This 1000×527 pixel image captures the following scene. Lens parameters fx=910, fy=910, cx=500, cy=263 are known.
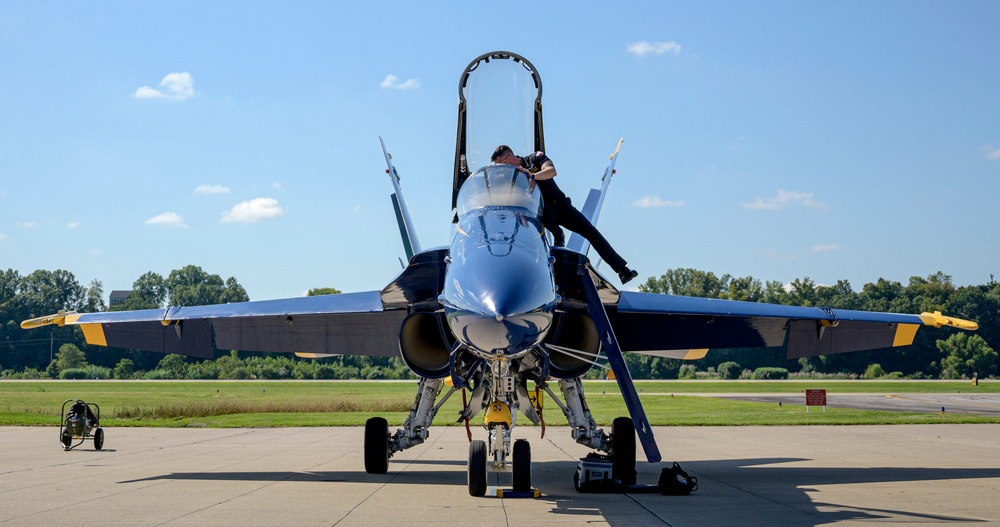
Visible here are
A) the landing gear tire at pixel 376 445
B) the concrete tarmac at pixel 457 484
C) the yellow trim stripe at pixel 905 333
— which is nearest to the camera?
the concrete tarmac at pixel 457 484

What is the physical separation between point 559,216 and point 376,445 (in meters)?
4.75

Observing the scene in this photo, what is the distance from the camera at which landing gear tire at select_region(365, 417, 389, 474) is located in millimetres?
12984

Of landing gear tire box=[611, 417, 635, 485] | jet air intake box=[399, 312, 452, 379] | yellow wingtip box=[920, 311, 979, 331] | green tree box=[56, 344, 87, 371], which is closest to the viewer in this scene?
jet air intake box=[399, 312, 452, 379]

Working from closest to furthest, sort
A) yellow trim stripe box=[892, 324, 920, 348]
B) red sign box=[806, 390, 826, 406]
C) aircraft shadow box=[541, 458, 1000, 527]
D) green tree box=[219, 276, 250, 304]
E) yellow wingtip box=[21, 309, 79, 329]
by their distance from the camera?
aircraft shadow box=[541, 458, 1000, 527], yellow wingtip box=[21, 309, 79, 329], yellow trim stripe box=[892, 324, 920, 348], red sign box=[806, 390, 826, 406], green tree box=[219, 276, 250, 304]

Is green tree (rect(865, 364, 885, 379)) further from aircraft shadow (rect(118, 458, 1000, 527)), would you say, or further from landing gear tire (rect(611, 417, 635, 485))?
landing gear tire (rect(611, 417, 635, 485))

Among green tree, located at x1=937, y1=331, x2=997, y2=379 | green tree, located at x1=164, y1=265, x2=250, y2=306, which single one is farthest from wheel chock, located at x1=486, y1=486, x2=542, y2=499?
green tree, located at x1=164, y1=265, x2=250, y2=306

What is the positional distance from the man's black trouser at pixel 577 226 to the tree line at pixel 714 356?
62.7 m

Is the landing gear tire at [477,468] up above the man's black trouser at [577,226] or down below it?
below

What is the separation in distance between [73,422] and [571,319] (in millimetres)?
11844

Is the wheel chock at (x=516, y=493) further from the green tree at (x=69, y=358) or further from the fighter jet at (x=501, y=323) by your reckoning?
the green tree at (x=69, y=358)

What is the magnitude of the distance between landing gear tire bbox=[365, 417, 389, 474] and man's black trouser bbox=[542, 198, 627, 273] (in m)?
4.27

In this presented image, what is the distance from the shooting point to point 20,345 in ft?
323

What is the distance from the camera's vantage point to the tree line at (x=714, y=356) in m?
80.6

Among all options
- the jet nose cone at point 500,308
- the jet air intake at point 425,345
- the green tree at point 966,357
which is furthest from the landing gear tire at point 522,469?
the green tree at point 966,357
